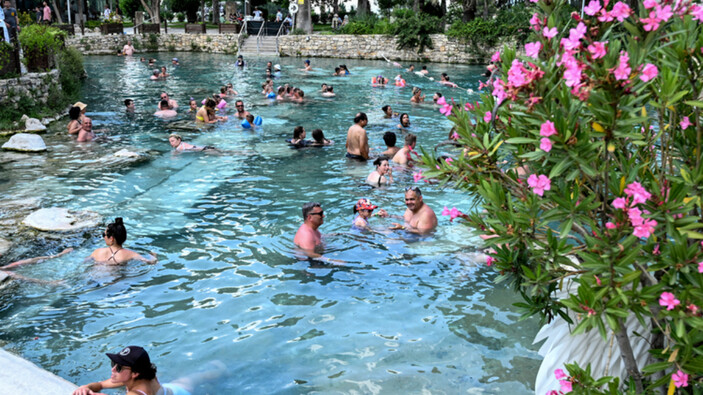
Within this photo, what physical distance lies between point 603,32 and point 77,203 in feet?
34.7

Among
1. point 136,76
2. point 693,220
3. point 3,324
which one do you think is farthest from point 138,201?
point 136,76

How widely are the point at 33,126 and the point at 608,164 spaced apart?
57.4 ft

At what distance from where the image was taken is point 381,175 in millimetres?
12602

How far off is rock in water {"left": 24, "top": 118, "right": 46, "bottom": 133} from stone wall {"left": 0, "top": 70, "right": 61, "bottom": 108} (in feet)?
2.39

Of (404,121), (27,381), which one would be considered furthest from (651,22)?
(404,121)

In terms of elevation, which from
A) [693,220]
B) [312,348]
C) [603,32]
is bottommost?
[312,348]

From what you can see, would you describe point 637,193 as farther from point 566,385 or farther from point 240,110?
point 240,110

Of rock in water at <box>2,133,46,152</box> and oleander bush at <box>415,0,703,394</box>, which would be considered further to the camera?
rock in water at <box>2,133,46,152</box>

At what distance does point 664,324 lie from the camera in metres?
3.96

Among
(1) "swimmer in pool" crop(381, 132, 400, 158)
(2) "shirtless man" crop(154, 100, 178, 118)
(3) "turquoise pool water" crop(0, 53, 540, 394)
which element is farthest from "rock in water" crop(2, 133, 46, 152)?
(1) "swimmer in pool" crop(381, 132, 400, 158)

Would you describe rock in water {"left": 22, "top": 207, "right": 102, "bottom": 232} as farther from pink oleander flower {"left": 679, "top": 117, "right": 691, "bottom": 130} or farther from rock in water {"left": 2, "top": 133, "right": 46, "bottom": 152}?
pink oleander flower {"left": 679, "top": 117, "right": 691, "bottom": 130}

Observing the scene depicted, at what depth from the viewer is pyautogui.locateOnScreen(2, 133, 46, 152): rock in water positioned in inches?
602

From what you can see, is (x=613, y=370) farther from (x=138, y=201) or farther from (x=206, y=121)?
(x=206, y=121)

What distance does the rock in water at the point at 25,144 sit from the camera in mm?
15297
